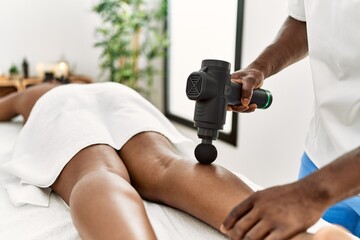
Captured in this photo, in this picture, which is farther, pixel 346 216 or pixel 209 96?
pixel 346 216

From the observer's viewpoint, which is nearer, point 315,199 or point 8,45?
point 315,199

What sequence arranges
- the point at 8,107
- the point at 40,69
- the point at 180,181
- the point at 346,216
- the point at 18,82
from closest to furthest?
the point at 180,181, the point at 346,216, the point at 8,107, the point at 18,82, the point at 40,69

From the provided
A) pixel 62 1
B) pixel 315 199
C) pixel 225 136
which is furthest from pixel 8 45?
pixel 315 199

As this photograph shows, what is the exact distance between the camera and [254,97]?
1173 mm

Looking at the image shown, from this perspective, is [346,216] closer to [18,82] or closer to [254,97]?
[254,97]

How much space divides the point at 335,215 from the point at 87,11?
335 cm

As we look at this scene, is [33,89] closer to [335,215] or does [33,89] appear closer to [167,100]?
[335,215]

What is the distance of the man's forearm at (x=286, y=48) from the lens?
4.51 ft

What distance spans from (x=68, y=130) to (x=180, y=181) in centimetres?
47

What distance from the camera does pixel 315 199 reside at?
0.61 m

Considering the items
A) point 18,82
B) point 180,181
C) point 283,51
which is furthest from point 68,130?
point 18,82

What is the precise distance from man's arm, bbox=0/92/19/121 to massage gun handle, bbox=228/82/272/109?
141 cm

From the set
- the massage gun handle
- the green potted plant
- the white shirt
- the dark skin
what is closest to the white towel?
the massage gun handle

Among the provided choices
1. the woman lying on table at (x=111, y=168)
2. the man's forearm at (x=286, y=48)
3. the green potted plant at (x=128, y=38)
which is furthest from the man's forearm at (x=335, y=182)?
the green potted plant at (x=128, y=38)
